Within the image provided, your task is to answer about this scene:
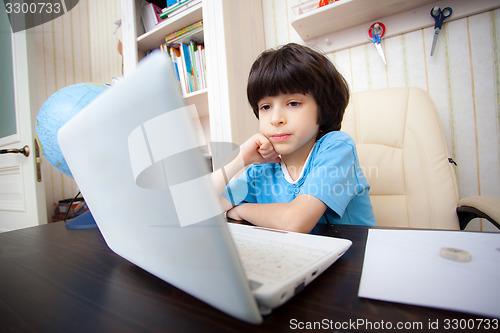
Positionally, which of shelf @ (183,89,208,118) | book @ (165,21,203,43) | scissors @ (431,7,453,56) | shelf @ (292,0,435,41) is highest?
book @ (165,21,203,43)

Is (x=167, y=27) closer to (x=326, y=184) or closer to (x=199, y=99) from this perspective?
(x=199, y=99)

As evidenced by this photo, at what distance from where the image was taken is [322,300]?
0.25 meters

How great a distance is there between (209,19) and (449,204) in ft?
4.11

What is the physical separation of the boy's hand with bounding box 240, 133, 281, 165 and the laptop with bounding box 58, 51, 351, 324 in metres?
0.51

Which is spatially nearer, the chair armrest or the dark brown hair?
the chair armrest

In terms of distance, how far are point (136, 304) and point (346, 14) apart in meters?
1.27

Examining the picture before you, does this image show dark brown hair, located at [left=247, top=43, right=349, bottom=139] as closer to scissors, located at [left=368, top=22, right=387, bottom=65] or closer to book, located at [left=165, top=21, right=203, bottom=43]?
scissors, located at [left=368, top=22, right=387, bottom=65]

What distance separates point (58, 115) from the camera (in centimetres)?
73

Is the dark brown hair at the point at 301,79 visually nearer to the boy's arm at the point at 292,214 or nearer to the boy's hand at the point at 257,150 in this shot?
the boy's hand at the point at 257,150

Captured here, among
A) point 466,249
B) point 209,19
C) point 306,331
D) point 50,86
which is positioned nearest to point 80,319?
point 306,331

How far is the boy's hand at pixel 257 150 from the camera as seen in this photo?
2.62 ft

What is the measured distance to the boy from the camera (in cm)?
58

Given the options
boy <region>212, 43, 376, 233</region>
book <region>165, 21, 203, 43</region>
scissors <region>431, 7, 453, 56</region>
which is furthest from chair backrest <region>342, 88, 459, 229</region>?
book <region>165, 21, 203, 43</region>

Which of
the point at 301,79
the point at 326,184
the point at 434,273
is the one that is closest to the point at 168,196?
the point at 434,273
